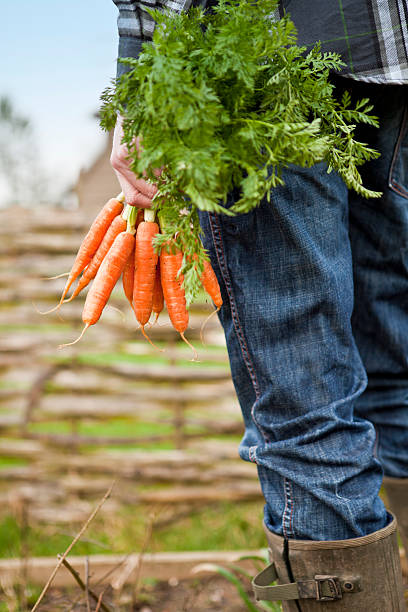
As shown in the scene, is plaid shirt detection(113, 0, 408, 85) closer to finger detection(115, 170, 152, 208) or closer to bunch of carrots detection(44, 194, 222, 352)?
finger detection(115, 170, 152, 208)

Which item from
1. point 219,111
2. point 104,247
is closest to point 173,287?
point 104,247

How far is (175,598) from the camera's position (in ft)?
5.12

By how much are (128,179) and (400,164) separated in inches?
21.4

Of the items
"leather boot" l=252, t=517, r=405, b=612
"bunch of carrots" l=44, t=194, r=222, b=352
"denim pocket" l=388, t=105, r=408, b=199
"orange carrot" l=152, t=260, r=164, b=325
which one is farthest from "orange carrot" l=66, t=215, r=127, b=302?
"leather boot" l=252, t=517, r=405, b=612

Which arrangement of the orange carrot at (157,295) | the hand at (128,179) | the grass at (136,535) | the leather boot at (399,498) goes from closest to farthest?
the hand at (128,179)
the orange carrot at (157,295)
the leather boot at (399,498)
the grass at (136,535)

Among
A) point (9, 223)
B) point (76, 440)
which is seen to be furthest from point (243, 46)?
point (9, 223)

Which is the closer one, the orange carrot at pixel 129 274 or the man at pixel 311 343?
the man at pixel 311 343

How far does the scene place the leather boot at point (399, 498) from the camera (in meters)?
1.22

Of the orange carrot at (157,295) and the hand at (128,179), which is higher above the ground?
the hand at (128,179)

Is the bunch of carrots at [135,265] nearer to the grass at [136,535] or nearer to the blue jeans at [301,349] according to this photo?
the blue jeans at [301,349]

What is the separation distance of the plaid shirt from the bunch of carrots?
12.1 inches

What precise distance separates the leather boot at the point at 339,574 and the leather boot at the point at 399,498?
0.99 ft

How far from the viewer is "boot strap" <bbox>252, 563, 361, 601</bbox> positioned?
2.94ft

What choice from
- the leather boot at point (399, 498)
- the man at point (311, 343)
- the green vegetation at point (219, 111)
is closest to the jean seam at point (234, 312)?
the man at point (311, 343)
